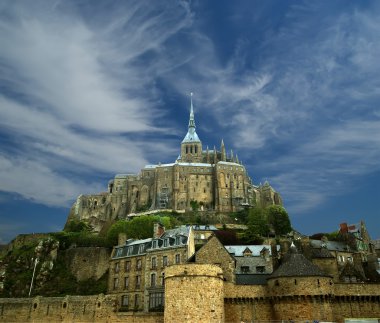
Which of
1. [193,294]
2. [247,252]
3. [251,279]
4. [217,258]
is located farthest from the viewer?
[247,252]

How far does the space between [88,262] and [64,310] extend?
13.2m

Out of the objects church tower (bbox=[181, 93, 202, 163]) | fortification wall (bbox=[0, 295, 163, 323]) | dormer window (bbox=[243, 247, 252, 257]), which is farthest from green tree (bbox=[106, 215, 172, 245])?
church tower (bbox=[181, 93, 202, 163])

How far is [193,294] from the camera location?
36438mm

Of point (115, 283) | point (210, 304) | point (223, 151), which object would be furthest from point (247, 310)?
point (223, 151)

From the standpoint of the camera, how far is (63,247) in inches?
2645

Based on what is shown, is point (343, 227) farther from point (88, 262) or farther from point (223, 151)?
point (223, 151)

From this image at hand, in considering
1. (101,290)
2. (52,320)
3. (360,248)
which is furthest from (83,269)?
(360,248)

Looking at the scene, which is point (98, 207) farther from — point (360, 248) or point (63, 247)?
point (360, 248)

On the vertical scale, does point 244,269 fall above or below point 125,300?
above

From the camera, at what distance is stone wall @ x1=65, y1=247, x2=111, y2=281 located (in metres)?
59.2

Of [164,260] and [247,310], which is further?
[164,260]

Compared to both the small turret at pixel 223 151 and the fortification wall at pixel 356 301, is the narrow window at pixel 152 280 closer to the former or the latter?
the fortification wall at pixel 356 301

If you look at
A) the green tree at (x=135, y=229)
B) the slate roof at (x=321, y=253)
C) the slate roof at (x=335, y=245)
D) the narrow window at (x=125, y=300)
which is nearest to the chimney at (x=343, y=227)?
the slate roof at (x=335, y=245)

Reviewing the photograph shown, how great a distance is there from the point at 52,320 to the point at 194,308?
67.4 ft
